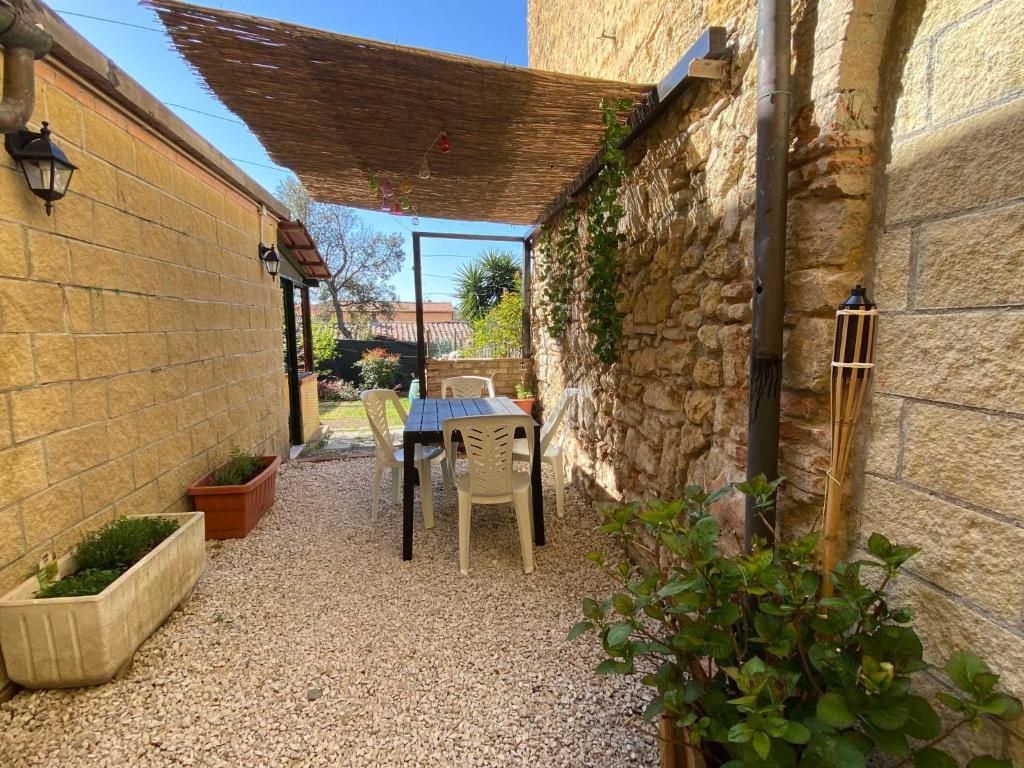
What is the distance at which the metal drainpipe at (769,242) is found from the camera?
4.42ft

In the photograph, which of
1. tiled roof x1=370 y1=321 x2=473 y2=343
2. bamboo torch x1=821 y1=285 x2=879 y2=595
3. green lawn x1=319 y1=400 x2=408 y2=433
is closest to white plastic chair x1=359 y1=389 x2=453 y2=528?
bamboo torch x1=821 y1=285 x2=879 y2=595

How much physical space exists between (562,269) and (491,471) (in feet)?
7.47

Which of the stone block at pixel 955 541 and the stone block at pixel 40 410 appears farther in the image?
the stone block at pixel 40 410

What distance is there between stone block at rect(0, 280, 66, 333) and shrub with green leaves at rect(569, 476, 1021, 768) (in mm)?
2155

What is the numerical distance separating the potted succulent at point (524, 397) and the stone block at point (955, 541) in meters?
4.27

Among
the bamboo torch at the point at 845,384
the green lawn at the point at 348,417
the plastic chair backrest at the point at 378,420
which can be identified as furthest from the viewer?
the green lawn at the point at 348,417

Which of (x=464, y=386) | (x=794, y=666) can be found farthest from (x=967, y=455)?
(x=464, y=386)

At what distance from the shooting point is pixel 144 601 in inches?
70.4

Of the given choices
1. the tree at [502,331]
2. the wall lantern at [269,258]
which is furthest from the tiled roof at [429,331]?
the wall lantern at [269,258]

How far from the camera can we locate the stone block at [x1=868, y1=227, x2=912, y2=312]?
3.72 feet

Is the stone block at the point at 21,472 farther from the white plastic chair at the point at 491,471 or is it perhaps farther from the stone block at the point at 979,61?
the stone block at the point at 979,61

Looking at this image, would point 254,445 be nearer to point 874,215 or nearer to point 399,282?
point 874,215

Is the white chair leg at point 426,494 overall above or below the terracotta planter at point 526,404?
below

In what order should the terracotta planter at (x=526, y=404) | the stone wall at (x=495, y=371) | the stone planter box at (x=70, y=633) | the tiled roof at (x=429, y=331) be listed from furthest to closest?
the tiled roof at (x=429, y=331) → the stone wall at (x=495, y=371) → the terracotta planter at (x=526, y=404) → the stone planter box at (x=70, y=633)
